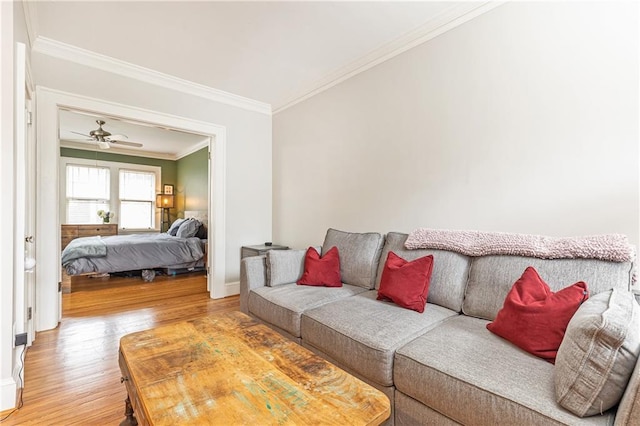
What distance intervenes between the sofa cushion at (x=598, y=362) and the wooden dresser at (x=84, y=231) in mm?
7543

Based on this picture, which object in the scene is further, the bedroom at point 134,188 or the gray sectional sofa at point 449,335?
the bedroom at point 134,188

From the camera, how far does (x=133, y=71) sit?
3129mm

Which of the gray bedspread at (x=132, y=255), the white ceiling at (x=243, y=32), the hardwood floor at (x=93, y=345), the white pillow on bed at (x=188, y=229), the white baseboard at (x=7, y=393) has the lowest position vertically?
the hardwood floor at (x=93, y=345)

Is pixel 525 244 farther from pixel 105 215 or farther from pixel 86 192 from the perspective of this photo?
pixel 86 192

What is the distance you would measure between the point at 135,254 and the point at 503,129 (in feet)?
16.1

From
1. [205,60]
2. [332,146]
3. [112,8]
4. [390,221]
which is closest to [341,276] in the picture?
[390,221]

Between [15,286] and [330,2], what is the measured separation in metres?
2.72

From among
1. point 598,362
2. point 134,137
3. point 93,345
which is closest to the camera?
point 598,362

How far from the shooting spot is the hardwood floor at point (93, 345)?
1.67 meters

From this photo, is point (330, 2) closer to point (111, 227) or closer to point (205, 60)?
point (205, 60)

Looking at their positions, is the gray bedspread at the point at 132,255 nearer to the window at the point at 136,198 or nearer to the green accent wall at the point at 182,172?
the green accent wall at the point at 182,172

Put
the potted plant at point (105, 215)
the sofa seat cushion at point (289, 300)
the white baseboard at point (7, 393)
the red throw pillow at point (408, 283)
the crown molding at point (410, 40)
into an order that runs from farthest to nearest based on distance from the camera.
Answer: the potted plant at point (105, 215) < the crown molding at point (410, 40) < the sofa seat cushion at point (289, 300) < the red throw pillow at point (408, 283) < the white baseboard at point (7, 393)

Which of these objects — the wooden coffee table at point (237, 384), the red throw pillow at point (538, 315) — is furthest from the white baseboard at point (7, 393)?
the red throw pillow at point (538, 315)

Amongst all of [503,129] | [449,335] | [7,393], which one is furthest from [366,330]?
[7,393]
